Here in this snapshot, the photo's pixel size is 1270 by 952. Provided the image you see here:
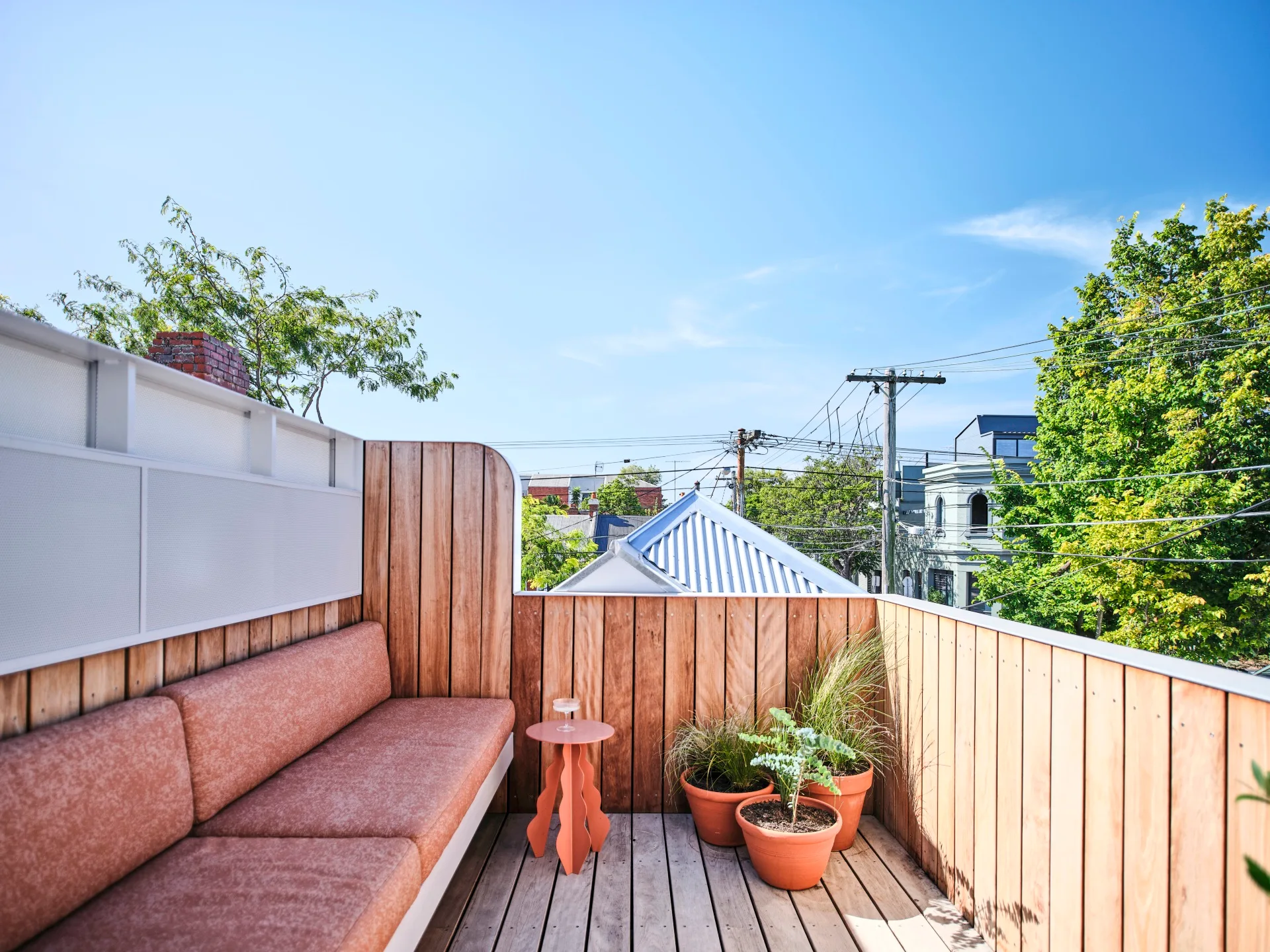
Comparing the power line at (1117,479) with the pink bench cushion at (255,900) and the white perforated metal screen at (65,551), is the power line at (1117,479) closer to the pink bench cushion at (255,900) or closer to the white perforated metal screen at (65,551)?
the pink bench cushion at (255,900)

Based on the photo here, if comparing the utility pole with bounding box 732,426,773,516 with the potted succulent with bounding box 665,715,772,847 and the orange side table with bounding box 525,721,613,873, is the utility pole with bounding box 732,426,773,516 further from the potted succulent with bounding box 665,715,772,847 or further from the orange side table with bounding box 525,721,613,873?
the orange side table with bounding box 525,721,613,873

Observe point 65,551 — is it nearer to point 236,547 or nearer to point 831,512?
point 236,547

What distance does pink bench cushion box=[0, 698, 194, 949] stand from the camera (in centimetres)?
121

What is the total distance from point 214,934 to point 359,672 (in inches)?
60.2

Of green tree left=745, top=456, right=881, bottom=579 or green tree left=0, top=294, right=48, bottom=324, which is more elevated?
green tree left=0, top=294, right=48, bottom=324

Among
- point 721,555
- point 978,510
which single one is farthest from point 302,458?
point 978,510

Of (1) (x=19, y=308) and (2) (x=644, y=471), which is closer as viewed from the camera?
(1) (x=19, y=308)

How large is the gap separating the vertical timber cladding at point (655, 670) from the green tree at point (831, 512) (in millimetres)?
21107

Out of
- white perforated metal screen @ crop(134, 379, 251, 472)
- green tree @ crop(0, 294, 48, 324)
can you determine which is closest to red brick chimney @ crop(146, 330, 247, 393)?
white perforated metal screen @ crop(134, 379, 251, 472)

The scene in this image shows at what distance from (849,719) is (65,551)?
2805 mm

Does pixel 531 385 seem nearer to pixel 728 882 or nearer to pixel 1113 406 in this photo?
pixel 1113 406

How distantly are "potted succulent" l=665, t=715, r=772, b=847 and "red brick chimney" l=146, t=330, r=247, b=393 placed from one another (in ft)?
8.40

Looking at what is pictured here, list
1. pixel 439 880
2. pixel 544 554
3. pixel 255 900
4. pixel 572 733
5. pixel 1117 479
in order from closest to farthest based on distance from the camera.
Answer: pixel 255 900 → pixel 439 880 → pixel 572 733 → pixel 1117 479 → pixel 544 554

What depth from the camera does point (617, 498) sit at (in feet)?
105
